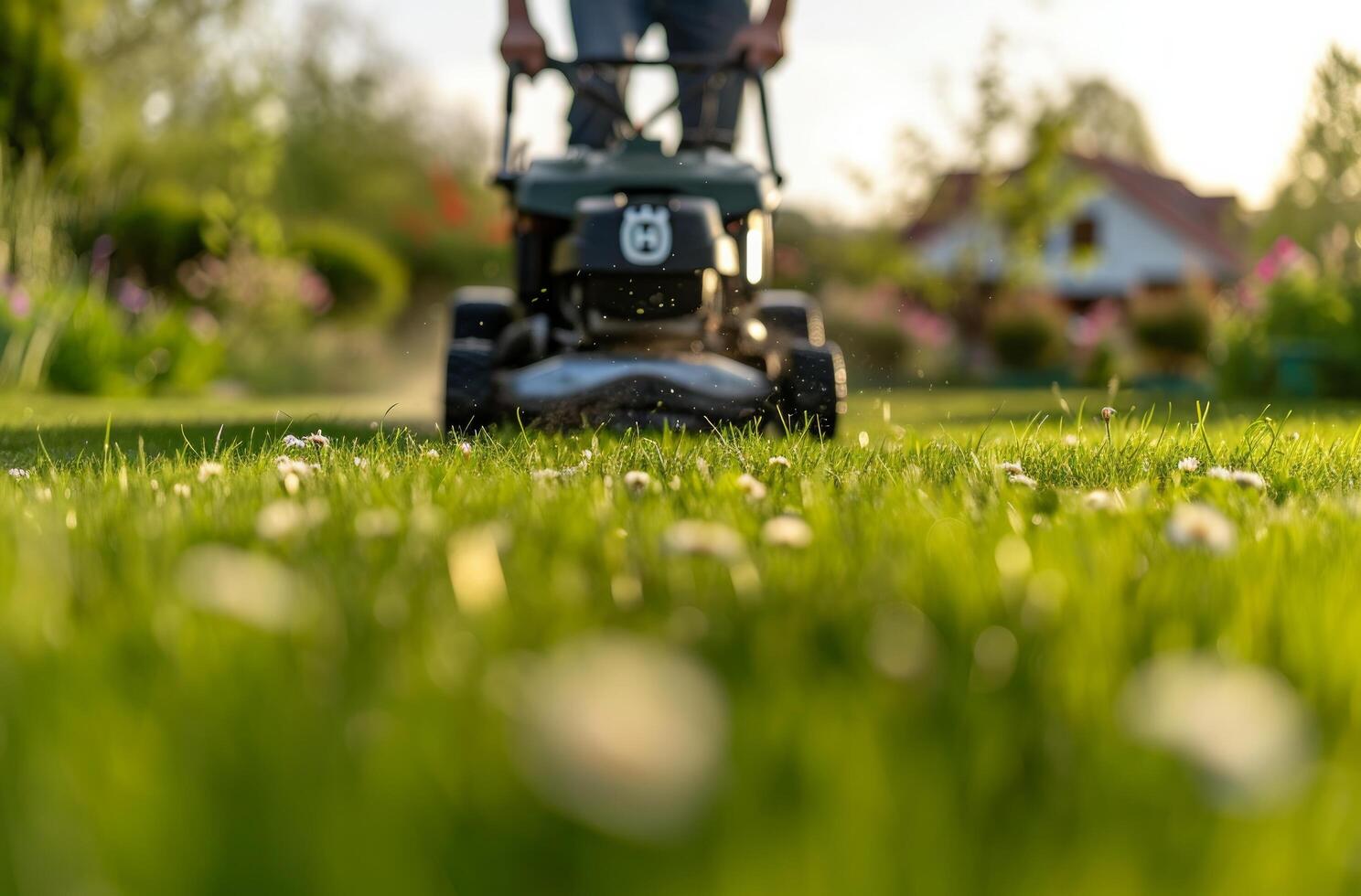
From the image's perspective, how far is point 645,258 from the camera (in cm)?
435

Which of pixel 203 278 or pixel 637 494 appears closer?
pixel 637 494

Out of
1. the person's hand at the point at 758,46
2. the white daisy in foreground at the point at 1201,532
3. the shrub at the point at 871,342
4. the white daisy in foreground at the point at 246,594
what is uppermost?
the person's hand at the point at 758,46

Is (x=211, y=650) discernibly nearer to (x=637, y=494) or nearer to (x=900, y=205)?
(x=637, y=494)

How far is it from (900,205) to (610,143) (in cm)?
1692

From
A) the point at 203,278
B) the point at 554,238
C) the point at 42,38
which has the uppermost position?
the point at 42,38

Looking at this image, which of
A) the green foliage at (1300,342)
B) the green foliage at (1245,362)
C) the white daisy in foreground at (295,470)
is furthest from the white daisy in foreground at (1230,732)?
the green foliage at (1245,362)

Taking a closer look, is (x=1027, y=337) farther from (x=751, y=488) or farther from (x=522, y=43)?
(x=751, y=488)

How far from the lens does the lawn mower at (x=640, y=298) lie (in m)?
4.22

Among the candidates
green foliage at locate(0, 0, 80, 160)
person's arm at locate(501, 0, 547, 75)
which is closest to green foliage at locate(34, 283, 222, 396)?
green foliage at locate(0, 0, 80, 160)

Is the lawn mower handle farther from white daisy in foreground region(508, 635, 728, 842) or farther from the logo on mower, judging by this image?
white daisy in foreground region(508, 635, 728, 842)

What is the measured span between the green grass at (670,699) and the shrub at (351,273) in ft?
54.7

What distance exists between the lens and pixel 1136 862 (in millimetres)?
749

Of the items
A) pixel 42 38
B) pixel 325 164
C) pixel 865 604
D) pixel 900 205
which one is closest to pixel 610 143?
pixel 865 604

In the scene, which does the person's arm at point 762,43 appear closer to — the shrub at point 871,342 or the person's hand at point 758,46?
the person's hand at point 758,46
